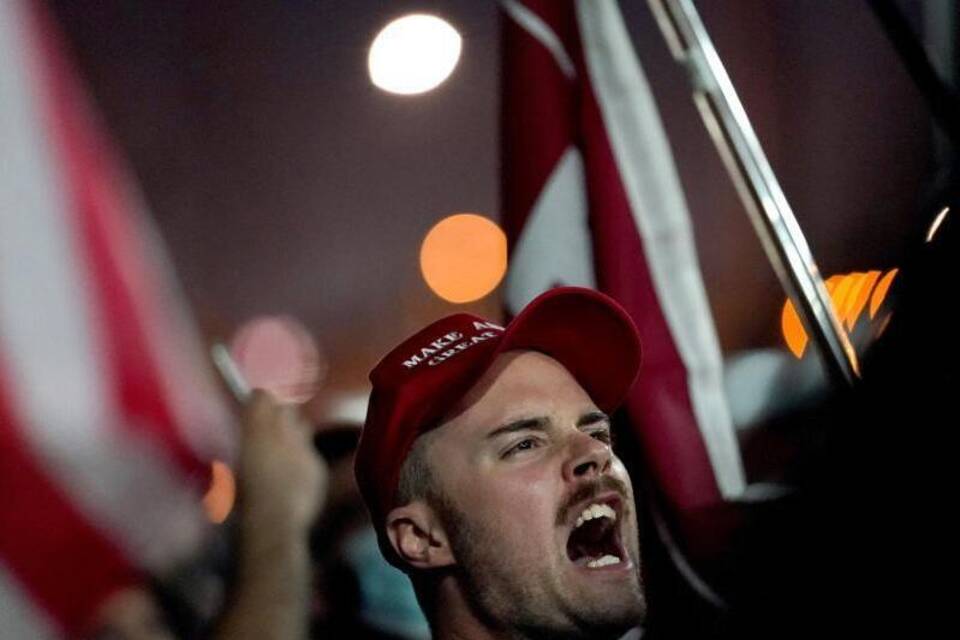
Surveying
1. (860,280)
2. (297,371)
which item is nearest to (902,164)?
(860,280)

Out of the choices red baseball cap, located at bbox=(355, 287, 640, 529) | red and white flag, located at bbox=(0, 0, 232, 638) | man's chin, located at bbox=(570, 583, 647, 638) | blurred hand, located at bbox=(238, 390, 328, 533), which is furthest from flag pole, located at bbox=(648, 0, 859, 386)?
red and white flag, located at bbox=(0, 0, 232, 638)

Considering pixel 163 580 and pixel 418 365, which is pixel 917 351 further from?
pixel 163 580

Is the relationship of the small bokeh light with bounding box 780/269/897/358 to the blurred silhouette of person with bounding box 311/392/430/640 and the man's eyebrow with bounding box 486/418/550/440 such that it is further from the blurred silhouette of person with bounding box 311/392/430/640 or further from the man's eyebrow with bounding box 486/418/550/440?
the blurred silhouette of person with bounding box 311/392/430/640

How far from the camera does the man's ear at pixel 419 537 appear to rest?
2.20 metres

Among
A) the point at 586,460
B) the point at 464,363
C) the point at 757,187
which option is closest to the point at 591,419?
the point at 586,460

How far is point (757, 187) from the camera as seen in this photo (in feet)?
9.04

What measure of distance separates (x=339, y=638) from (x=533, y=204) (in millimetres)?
997

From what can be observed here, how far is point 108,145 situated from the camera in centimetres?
271

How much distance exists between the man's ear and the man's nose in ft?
0.75

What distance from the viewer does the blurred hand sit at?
249 centimetres

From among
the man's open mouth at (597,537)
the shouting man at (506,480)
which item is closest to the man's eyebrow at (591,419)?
the shouting man at (506,480)

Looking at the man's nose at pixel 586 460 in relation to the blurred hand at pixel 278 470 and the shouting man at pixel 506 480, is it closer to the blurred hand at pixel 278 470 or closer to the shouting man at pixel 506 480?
the shouting man at pixel 506 480

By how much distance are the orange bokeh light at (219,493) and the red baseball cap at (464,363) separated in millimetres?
332

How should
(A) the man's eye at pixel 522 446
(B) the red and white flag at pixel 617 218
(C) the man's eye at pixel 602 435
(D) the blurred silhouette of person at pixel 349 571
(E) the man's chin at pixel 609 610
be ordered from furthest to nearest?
(B) the red and white flag at pixel 617 218
(D) the blurred silhouette of person at pixel 349 571
(C) the man's eye at pixel 602 435
(A) the man's eye at pixel 522 446
(E) the man's chin at pixel 609 610
